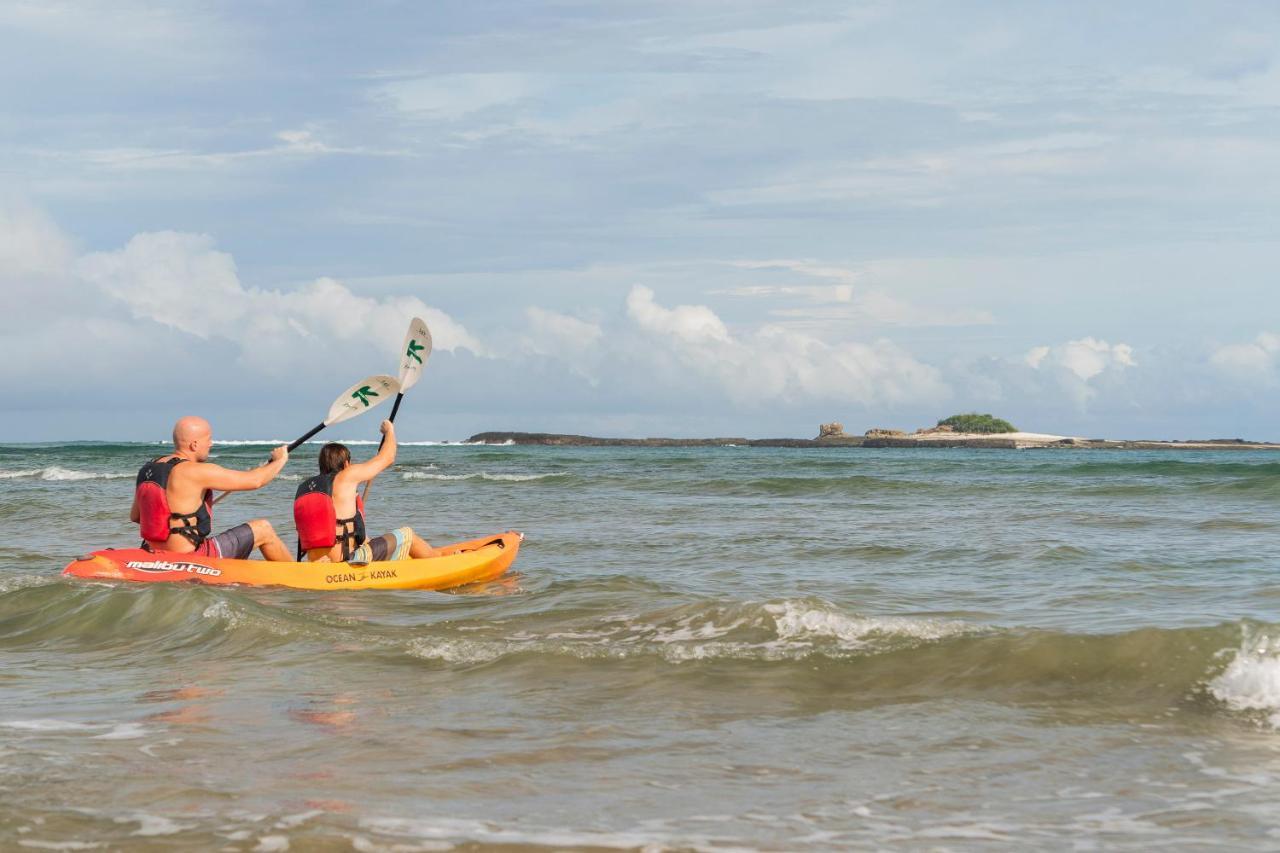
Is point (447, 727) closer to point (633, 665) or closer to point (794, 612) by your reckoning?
point (633, 665)

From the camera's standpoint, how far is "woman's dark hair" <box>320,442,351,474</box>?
11.1m

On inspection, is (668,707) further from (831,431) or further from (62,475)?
(831,431)

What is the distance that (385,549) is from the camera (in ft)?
38.7

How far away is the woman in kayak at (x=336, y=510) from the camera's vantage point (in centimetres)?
1123

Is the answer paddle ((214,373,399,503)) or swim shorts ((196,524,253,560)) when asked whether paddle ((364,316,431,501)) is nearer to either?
paddle ((214,373,399,503))

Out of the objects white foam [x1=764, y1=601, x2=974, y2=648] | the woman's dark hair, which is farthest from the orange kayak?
white foam [x1=764, y1=601, x2=974, y2=648]

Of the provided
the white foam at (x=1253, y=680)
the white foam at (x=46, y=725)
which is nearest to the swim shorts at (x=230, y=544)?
the white foam at (x=46, y=725)

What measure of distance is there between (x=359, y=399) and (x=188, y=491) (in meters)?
3.95

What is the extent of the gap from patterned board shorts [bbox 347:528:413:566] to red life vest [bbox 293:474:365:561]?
0.11 m

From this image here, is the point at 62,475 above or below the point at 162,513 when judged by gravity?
below

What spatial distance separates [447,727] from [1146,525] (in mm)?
14837

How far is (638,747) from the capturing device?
5.55 metres

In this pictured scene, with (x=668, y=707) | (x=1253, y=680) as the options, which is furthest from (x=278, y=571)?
(x=1253, y=680)

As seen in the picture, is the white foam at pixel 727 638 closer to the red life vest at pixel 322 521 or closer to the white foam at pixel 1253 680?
the white foam at pixel 1253 680
